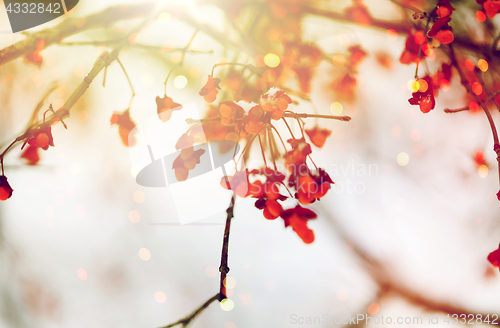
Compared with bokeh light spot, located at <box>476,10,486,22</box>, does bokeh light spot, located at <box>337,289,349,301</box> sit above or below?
below

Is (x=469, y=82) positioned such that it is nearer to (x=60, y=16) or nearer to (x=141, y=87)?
(x=141, y=87)

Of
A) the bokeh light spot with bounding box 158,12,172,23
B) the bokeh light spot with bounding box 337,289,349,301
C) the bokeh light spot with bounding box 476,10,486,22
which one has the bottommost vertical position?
the bokeh light spot with bounding box 337,289,349,301

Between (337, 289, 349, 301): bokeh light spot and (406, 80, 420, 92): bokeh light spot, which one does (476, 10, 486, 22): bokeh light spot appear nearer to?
(406, 80, 420, 92): bokeh light spot

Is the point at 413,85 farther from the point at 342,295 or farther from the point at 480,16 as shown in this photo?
the point at 342,295

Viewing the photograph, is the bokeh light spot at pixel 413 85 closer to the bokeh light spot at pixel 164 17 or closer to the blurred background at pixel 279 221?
the blurred background at pixel 279 221

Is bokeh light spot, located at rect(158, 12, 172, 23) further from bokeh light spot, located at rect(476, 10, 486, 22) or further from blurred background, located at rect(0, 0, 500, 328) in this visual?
bokeh light spot, located at rect(476, 10, 486, 22)

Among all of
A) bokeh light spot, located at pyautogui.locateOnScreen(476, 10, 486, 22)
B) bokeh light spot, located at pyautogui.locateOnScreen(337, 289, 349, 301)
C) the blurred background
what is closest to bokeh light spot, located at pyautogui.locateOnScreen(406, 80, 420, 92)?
the blurred background

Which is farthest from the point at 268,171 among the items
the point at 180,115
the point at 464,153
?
the point at 464,153

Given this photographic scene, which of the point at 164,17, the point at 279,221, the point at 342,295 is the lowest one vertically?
the point at 342,295

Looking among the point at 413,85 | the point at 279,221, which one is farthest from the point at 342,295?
the point at 413,85
